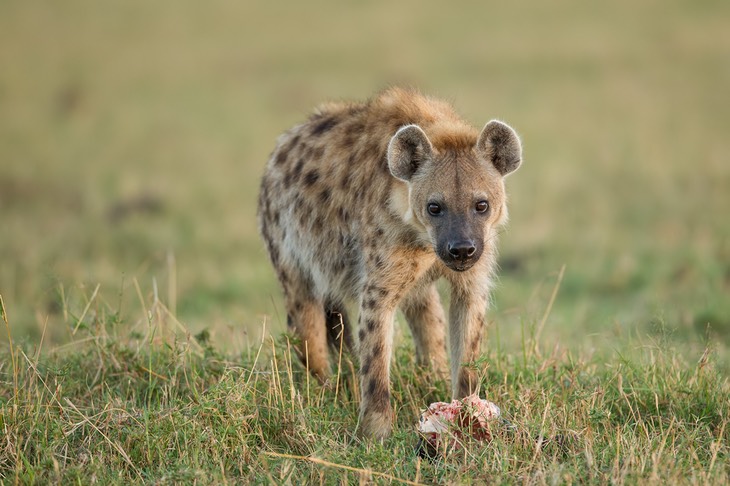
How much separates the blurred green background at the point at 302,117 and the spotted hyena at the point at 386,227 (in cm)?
46

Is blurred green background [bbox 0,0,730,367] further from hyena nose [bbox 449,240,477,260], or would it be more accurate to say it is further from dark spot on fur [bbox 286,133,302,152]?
hyena nose [bbox 449,240,477,260]

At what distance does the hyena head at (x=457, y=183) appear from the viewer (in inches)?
164

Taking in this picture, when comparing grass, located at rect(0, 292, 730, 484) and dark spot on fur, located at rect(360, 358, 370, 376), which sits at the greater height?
dark spot on fur, located at rect(360, 358, 370, 376)

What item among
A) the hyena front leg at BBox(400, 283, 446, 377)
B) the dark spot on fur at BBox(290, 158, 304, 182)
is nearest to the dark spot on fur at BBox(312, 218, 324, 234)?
the dark spot on fur at BBox(290, 158, 304, 182)

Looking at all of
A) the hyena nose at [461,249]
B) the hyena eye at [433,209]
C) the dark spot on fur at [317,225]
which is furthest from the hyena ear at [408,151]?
the dark spot on fur at [317,225]

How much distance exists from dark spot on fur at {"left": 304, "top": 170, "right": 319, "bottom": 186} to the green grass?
0.86 meters

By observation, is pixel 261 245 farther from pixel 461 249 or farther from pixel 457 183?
pixel 461 249

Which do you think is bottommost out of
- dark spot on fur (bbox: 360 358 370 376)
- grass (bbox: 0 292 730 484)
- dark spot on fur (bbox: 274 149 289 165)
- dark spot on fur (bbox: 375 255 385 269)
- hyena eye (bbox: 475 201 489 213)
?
grass (bbox: 0 292 730 484)

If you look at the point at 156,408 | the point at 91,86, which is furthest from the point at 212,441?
the point at 91,86

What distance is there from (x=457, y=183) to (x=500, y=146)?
321 mm

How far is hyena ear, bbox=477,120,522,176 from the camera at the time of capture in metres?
4.37

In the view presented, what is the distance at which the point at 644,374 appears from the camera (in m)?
4.52

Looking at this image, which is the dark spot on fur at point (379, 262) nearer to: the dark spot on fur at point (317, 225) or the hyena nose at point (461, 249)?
the hyena nose at point (461, 249)

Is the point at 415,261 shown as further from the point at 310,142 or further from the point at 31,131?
the point at 31,131
